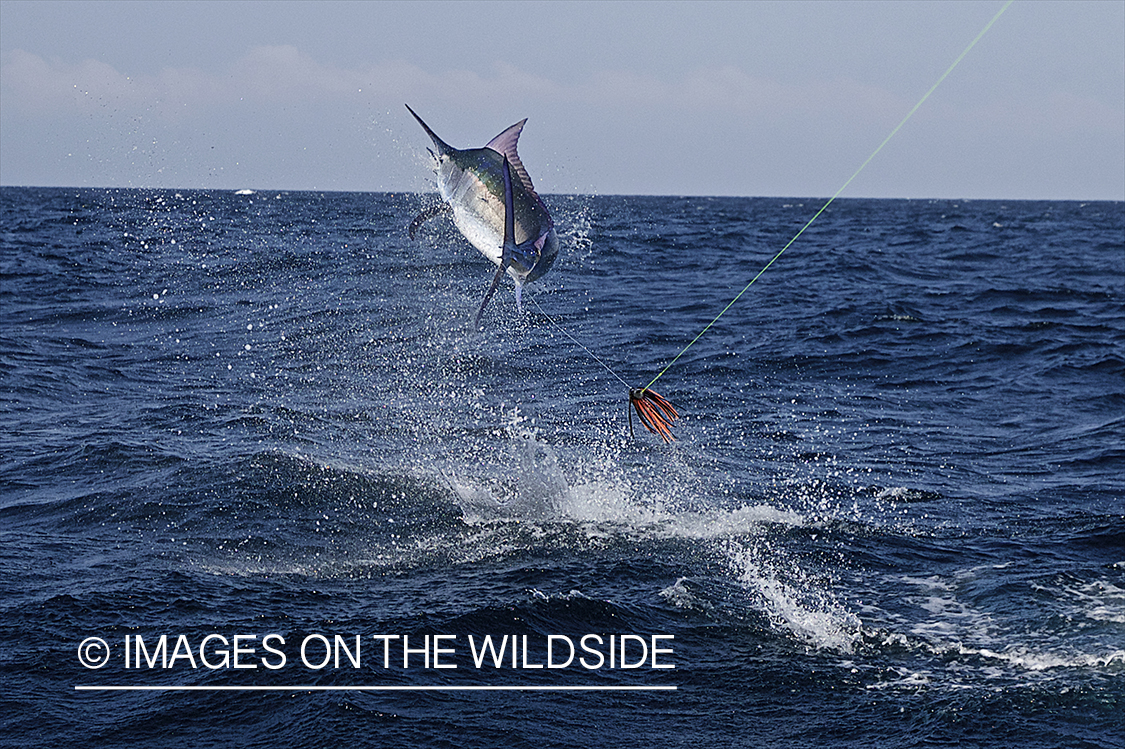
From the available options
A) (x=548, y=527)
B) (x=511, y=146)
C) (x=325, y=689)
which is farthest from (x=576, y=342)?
(x=511, y=146)

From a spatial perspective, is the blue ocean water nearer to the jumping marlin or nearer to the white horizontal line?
the white horizontal line

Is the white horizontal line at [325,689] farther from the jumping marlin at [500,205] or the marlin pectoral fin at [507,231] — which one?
the marlin pectoral fin at [507,231]

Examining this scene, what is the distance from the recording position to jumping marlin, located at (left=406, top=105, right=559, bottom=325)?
17.3 feet

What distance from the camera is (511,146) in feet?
17.9

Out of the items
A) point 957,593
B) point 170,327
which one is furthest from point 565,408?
point 170,327

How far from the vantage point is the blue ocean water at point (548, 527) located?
7.73 meters

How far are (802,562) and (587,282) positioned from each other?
1936cm

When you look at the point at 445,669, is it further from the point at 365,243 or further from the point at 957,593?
the point at 365,243

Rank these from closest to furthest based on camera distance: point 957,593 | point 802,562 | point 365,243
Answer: point 957,593, point 802,562, point 365,243

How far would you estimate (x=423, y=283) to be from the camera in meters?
27.1

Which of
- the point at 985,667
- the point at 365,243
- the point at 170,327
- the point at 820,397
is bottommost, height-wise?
the point at 985,667

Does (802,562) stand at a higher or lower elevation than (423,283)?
lower

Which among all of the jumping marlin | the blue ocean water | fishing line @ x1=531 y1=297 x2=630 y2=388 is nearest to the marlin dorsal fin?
the jumping marlin

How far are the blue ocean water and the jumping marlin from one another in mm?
3479
